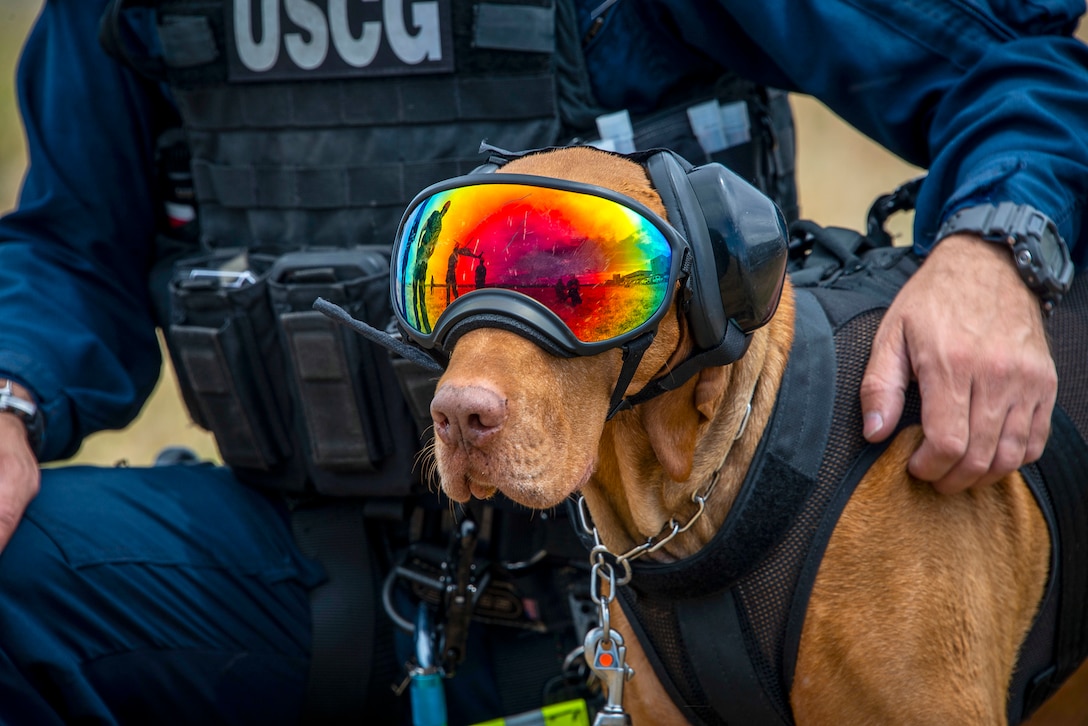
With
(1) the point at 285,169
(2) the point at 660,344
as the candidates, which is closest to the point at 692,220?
(2) the point at 660,344

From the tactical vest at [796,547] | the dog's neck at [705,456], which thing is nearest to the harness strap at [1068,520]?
the tactical vest at [796,547]

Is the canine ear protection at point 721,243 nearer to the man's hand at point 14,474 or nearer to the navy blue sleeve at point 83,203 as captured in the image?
the man's hand at point 14,474

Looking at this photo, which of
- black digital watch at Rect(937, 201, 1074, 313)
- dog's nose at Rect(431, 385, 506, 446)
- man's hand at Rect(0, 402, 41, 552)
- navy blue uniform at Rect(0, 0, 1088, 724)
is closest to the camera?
dog's nose at Rect(431, 385, 506, 446)

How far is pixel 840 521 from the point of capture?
55.3 inches

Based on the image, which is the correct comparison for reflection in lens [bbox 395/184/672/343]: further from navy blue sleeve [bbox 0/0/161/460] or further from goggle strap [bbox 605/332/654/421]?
navy blue sleeve [bbox 0/0/161/460]

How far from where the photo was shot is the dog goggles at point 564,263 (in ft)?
3.92

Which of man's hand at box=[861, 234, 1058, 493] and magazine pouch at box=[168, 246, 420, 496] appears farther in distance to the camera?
magazine pouch at box=[168, 246, 420, 496]

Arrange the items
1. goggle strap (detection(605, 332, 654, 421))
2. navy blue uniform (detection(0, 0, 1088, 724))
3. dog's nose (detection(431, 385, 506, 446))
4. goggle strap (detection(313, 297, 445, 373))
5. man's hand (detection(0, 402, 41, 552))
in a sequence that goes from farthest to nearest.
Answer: man's hand (detection(0, 402, 41, 552)) → navy blue uniform (detection(0, 0, 1088, 724)) → goggle strap (detection(313, 297, 445, 373)) → goggle strap (detection(605, 332, 654, 421)) → dog's nose (detection(431, 385, 506, 446))

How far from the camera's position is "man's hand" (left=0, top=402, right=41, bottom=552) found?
6.08ft

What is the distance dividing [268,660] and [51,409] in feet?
2.29

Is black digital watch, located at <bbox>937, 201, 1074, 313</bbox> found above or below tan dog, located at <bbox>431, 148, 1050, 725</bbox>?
above

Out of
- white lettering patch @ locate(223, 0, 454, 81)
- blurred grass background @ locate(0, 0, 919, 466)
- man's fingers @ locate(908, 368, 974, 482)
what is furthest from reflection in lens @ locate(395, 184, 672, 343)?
blurred grass background @ locate(0, 0, 919, 466)

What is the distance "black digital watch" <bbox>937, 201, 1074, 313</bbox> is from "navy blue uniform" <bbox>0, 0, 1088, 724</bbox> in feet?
0.19

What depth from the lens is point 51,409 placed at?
206 centimetres
